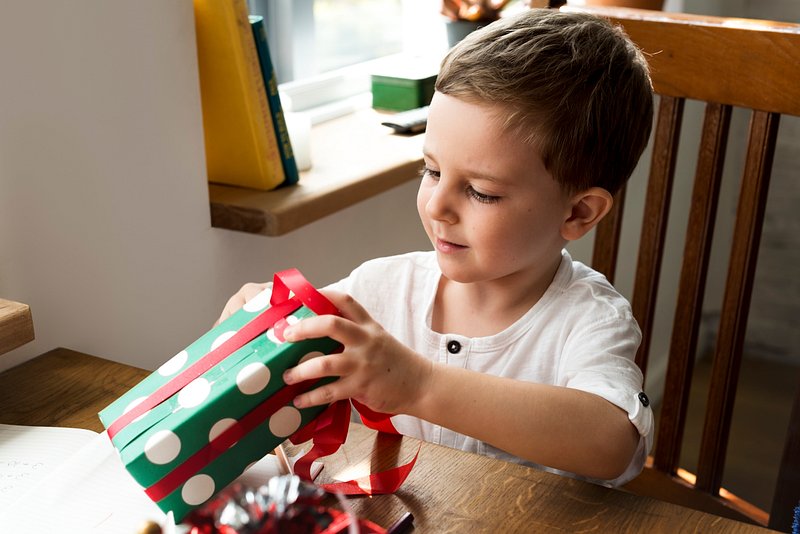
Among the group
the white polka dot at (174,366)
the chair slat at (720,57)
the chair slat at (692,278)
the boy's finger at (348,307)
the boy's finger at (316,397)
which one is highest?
the chair slat at (720,57)

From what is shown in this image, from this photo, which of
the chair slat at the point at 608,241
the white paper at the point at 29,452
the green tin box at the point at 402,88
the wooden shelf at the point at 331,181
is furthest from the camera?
the green tin box at the point at 402,88

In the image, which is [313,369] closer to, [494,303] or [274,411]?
[274,411]

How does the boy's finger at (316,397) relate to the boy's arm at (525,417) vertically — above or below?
above

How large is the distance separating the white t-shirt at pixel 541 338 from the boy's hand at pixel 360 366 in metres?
0.18

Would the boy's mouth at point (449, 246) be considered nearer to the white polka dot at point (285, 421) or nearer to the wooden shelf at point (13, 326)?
the white polka dot at point (285, 421)

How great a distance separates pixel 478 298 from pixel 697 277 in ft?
1.52

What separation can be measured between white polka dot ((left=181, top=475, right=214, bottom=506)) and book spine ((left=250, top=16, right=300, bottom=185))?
2.52ft

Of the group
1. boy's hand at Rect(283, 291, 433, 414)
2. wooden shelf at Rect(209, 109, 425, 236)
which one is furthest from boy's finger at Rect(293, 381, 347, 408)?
wooden shelf at Rect(209, 109, 425, 236)

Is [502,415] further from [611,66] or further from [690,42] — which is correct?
[690,42]

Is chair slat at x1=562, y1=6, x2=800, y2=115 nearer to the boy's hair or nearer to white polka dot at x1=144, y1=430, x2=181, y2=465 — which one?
the boy's hair

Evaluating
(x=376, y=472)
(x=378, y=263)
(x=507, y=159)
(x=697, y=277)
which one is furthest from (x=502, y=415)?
(x=697, y=277)

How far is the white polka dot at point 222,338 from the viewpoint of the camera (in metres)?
0.73

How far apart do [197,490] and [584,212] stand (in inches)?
18.7

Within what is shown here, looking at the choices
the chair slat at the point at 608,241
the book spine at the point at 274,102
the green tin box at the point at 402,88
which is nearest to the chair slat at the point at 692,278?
the chair slat at the point at 608,241
